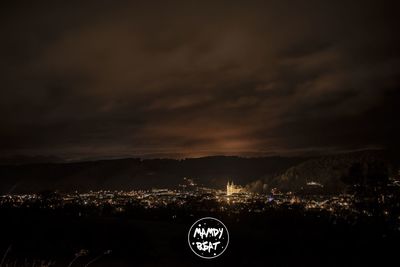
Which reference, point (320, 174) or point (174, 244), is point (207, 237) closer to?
point (174, 244)

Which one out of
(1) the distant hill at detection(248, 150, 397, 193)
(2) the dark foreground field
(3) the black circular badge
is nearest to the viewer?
(3) the black circular badge

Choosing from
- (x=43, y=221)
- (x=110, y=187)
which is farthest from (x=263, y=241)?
(x=110, y=187)

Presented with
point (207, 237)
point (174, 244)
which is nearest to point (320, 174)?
point (174, 244)

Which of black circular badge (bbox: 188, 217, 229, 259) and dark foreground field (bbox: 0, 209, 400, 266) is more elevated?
black circular badge (bbox: 188, 217, 229, 259)

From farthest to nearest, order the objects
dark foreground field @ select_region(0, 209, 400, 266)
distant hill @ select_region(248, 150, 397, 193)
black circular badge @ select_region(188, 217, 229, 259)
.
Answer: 1. distant hill @ select_region(248, 150, 397, 193)
2. dark foreground field @ select_region(0, 209, 400, 266)
3. black circular badge @ select_region(188, 217, 229, 259)

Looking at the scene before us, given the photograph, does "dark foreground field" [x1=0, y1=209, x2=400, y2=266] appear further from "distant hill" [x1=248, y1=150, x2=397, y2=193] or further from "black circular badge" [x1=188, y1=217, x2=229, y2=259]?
"distant hill" [x1=248, y1=150, x2=397, y2=193]

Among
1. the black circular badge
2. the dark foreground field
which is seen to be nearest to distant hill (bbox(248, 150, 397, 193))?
the dark foreground field

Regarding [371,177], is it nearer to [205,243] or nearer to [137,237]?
[137,237]
